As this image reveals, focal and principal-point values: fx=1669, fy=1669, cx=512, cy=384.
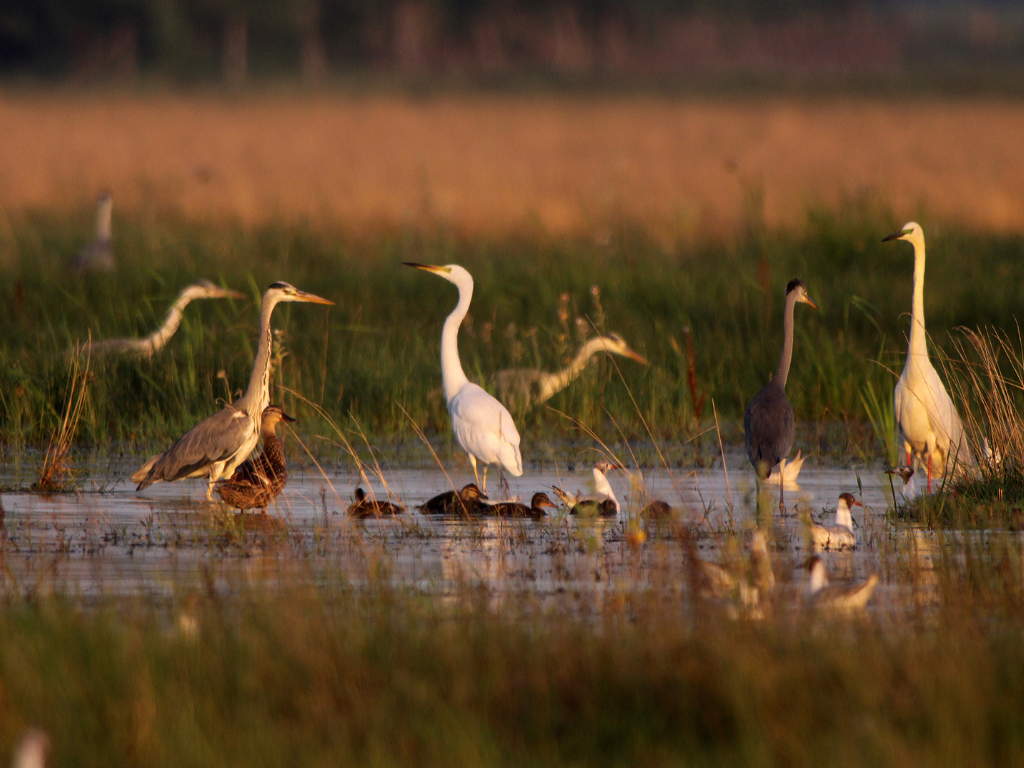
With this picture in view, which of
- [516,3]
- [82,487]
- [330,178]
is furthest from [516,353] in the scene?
[516,3]

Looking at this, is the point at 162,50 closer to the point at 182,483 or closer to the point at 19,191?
the point at 19,191

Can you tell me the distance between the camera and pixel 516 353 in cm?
1241

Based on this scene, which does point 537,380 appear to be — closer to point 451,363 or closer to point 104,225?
point 451,363

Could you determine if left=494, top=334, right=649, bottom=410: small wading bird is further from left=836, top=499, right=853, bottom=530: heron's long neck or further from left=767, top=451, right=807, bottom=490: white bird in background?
left=836, top=499, right=853, bottom=530: heron's long neck

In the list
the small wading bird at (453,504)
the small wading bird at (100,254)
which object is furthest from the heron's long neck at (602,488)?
the small wading bird at (100,254)

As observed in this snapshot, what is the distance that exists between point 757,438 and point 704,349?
3530 mm

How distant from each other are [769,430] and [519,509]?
156 cm

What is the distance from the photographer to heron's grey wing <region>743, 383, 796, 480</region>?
8914 mm

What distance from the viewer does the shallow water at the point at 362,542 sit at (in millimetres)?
6551

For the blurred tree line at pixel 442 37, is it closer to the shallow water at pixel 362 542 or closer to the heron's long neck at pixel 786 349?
the heron's long neck at pixel 786 349

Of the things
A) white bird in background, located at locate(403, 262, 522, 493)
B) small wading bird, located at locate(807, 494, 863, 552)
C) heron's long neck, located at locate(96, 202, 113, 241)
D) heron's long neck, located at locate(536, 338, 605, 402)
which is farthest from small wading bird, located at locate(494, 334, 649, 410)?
heron's long neck, located at locate(96, 202, 113, 241)

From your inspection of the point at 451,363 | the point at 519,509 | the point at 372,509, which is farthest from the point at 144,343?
the point at 519,509

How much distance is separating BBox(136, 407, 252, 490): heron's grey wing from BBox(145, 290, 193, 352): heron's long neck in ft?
8.83

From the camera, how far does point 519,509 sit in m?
8.30
